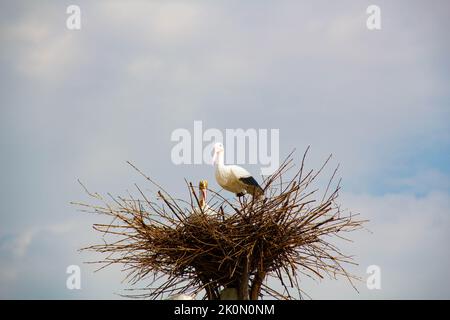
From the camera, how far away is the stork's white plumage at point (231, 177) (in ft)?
24.2

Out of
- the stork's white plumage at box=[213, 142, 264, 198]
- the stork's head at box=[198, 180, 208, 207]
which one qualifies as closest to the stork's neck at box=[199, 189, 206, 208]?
the stork's head at box=[198, 180, 208, 207]

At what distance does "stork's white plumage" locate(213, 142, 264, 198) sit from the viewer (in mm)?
7383

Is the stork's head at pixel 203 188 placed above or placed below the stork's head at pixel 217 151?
below

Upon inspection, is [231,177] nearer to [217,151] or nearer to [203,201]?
[217,151]

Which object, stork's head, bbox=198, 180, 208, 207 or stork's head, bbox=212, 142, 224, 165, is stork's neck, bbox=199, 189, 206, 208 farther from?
stork's head, bbox=212, 142, 224, 165

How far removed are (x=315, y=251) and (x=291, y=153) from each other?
940mm

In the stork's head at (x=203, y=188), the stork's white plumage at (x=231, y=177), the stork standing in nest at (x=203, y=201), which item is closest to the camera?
the stork standing in nest at (x=203, y=201)

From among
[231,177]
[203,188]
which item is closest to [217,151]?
[231,177]

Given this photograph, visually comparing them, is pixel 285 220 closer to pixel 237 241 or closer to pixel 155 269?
pixel 237 241

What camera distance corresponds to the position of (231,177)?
7.44m

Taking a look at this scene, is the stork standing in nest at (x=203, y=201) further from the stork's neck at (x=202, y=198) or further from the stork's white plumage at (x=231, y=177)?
the stork's white plumage at (x=231, y=177)

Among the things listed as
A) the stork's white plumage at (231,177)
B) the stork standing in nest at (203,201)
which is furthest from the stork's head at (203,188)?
the stork's white plumage at (231,177)
